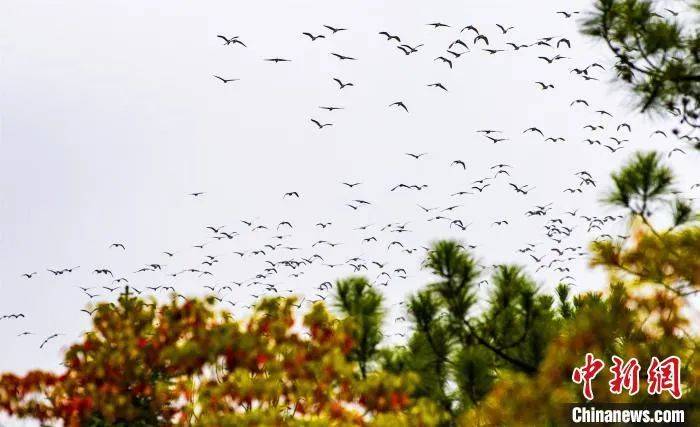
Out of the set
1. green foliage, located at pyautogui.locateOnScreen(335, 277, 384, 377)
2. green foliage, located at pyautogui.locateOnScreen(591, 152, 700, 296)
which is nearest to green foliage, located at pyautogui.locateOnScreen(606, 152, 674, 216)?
green foliage, located at pyautogui.locateOnScreen(591, 152, 700, 296)

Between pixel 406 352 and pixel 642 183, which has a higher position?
pixel 642 183

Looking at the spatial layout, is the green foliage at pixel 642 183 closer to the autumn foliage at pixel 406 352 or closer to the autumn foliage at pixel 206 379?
the autumn foliage at pixel 406 352

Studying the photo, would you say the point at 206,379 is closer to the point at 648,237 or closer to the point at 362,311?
the point at 362,311

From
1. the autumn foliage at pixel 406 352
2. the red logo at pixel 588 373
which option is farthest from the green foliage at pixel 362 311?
the red logo at pixel 588 373

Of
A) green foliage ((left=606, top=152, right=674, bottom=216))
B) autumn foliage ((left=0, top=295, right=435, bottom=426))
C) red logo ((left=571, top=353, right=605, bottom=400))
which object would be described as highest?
green foliage ((left=606, top=152, right=674, bottom=216))

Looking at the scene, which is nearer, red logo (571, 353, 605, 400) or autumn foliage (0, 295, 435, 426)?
red logo (571, 353, 605, 400)

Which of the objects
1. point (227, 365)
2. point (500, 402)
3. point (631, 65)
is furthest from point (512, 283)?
point (227, 365)

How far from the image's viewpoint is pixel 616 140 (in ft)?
60.5

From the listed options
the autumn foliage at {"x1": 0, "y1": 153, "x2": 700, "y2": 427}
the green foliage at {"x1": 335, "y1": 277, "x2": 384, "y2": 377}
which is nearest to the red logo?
the autumn foliage at {"x1": 0, "y1": 153, "x2": 700, "y2": 427}

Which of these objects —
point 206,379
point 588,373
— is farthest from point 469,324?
point 206,379

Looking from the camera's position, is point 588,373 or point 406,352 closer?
point 588,373

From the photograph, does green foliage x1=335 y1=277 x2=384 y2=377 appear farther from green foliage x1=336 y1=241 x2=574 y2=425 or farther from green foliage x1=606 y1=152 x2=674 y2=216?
green foliage x1=606 y1=152 x2=674 y2=216

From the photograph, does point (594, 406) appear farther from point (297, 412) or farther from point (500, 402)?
point (297, 412)

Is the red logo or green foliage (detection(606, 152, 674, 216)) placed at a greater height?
green foliage (detection(606, 152, 674, 216))
